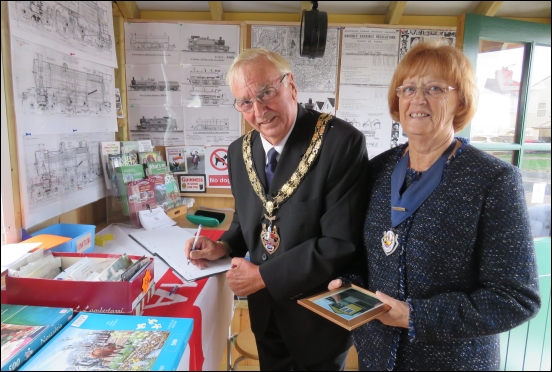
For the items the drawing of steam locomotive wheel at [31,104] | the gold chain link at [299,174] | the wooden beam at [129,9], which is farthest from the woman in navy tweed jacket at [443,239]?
the wooden beam at [129,9]

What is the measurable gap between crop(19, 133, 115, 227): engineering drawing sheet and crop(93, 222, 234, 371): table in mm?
238

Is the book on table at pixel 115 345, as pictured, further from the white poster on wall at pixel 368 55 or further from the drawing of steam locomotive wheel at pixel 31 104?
the white poster on wall at pixel 368 55

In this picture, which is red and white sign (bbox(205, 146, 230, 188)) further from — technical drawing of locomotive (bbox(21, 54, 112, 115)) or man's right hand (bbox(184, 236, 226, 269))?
man's right hand (bbox(184, 236, 226, 269))

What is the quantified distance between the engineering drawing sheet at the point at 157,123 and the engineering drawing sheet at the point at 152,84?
0.04 metres

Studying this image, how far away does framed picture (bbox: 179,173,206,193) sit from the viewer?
220cm

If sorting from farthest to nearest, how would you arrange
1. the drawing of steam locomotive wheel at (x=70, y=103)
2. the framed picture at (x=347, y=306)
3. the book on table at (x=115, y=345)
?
the drawing of steam locomotive wheel at (x=70, y=103) → the framed picture at (x=347, y=306) → the book on table at (x=115, y=345)

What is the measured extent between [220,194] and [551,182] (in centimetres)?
197

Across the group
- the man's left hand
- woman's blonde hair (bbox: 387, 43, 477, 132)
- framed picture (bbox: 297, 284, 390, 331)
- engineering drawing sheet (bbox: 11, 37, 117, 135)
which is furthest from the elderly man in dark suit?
engineering drawing sheet (bbox: 11, 37, 117, 135)

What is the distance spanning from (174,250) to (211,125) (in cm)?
110

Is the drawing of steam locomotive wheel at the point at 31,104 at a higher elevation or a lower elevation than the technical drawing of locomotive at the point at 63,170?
higher

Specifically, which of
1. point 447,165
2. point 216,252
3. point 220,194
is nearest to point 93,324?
point 216,252

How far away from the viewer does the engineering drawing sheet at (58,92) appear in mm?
1107

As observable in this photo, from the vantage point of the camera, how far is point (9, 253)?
849 millimetres

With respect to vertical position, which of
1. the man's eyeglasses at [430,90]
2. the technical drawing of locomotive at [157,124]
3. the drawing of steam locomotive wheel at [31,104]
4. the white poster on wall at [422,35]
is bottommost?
the technical drawing of locomotive at [157,124]
